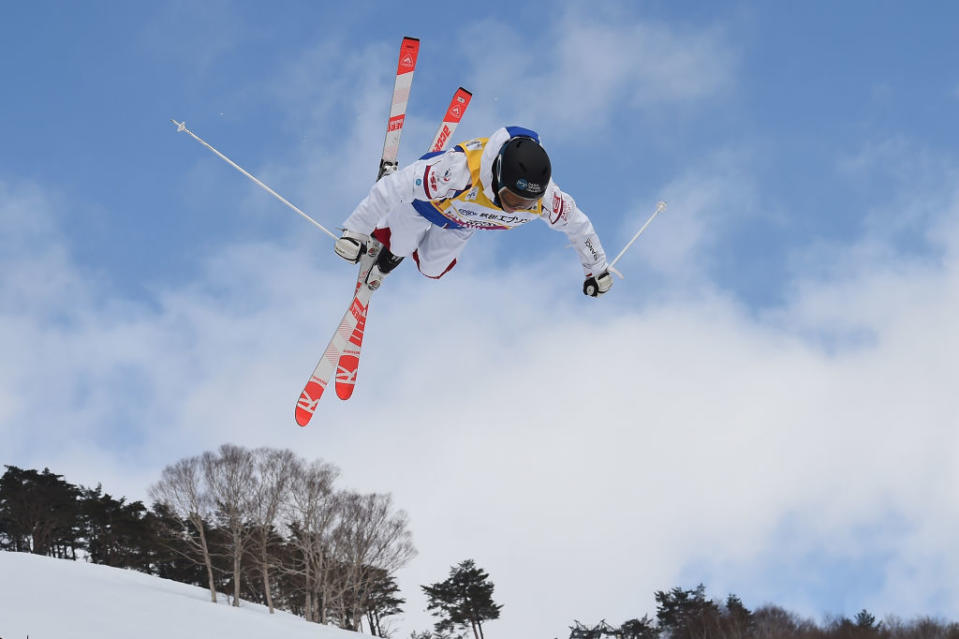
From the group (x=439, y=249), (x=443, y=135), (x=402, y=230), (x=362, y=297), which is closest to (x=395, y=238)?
(x=402, y=230)

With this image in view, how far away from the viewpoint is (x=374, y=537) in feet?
120

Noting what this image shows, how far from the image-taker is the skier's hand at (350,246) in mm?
6598

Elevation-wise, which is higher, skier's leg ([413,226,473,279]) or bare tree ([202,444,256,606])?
bare tree ([202,444,256,606])

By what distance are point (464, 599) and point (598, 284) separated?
36530 mm

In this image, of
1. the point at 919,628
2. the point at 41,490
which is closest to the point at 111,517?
the point at 41,490

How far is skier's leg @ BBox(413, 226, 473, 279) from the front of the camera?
708cm

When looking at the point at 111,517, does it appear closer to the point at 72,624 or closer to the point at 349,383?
the point at 72,624

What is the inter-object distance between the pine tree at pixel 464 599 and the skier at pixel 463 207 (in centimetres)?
3564

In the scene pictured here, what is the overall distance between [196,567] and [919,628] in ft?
136

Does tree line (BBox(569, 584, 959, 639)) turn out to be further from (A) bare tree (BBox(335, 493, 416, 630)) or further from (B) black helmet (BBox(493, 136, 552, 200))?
(B) black helmet (BBox(493, 136, 552, 200))

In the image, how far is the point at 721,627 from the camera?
45062mm

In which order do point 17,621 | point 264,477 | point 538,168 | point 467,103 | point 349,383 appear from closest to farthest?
point 538,168, point 349,383, point 467,103, point 17,621, point 264,477

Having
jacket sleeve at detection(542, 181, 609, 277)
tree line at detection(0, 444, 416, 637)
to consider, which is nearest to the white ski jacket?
jacket sleeve at detection(542, 181, 609, 277)

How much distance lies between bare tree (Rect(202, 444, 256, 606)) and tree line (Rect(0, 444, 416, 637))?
0.04 metres
